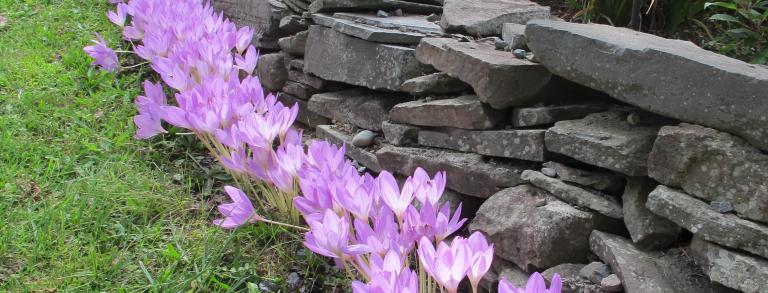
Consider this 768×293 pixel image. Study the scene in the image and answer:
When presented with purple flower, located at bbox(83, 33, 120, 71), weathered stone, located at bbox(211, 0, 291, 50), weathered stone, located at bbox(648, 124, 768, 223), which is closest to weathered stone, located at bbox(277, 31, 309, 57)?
weathered stone, located at bbox(211, 0, 291, 50)

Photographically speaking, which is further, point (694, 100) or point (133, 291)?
point (133, 291)

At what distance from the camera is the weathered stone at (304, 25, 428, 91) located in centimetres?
254

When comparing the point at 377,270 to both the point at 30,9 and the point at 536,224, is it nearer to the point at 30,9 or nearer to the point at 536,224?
the point at 536,224

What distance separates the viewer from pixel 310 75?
3.13 m

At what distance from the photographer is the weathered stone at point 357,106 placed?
8.79ft

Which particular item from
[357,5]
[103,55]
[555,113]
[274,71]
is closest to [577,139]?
[555,113]

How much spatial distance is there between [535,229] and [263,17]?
2182mm

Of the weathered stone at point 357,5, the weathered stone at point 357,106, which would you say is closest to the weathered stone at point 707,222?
the weathered stone at point 357,106

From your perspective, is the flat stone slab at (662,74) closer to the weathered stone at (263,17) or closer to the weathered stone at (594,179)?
the weathered stone at (594,179)

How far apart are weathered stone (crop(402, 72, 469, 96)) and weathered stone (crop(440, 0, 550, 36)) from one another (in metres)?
0.25

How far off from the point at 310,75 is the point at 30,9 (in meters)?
2.63

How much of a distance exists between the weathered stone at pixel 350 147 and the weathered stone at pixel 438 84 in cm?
32

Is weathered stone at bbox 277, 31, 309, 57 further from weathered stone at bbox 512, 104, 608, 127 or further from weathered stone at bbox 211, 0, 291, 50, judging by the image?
weathered stone at bbox 512, 104, 608, 127

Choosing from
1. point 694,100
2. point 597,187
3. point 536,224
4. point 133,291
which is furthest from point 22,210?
point 694,100
